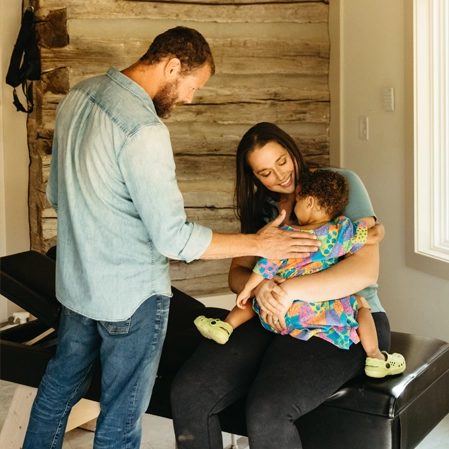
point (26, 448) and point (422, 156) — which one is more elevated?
point (422, 156)

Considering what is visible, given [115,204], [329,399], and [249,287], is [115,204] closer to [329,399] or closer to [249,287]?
[249,287]

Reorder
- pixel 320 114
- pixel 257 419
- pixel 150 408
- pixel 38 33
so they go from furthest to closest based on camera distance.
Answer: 1. pixel 320 114
2. pixel 38 33
3. pixel 150 408
4. pixel 257 419

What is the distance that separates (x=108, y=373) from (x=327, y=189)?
952 mm

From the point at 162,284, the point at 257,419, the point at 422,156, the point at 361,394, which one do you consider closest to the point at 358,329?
the point at 361,394

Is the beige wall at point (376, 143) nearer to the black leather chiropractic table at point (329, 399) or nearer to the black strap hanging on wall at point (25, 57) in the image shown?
the black strap hanging on wall at point (25, 57)

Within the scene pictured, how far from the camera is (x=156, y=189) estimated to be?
1.98 metres

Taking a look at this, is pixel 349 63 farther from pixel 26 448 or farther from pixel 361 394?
pixel 26 448

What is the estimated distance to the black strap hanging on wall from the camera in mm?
4051

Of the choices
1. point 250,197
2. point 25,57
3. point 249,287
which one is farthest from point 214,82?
point 249,287

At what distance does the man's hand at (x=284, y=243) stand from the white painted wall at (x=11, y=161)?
2.82 meters

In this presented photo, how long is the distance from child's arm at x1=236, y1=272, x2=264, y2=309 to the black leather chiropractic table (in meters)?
0.32

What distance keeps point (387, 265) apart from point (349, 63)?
4.23 ft

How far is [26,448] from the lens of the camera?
227 centimetres

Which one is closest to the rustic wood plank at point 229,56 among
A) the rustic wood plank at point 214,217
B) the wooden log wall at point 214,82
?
the wooden log wall at point 214,82
